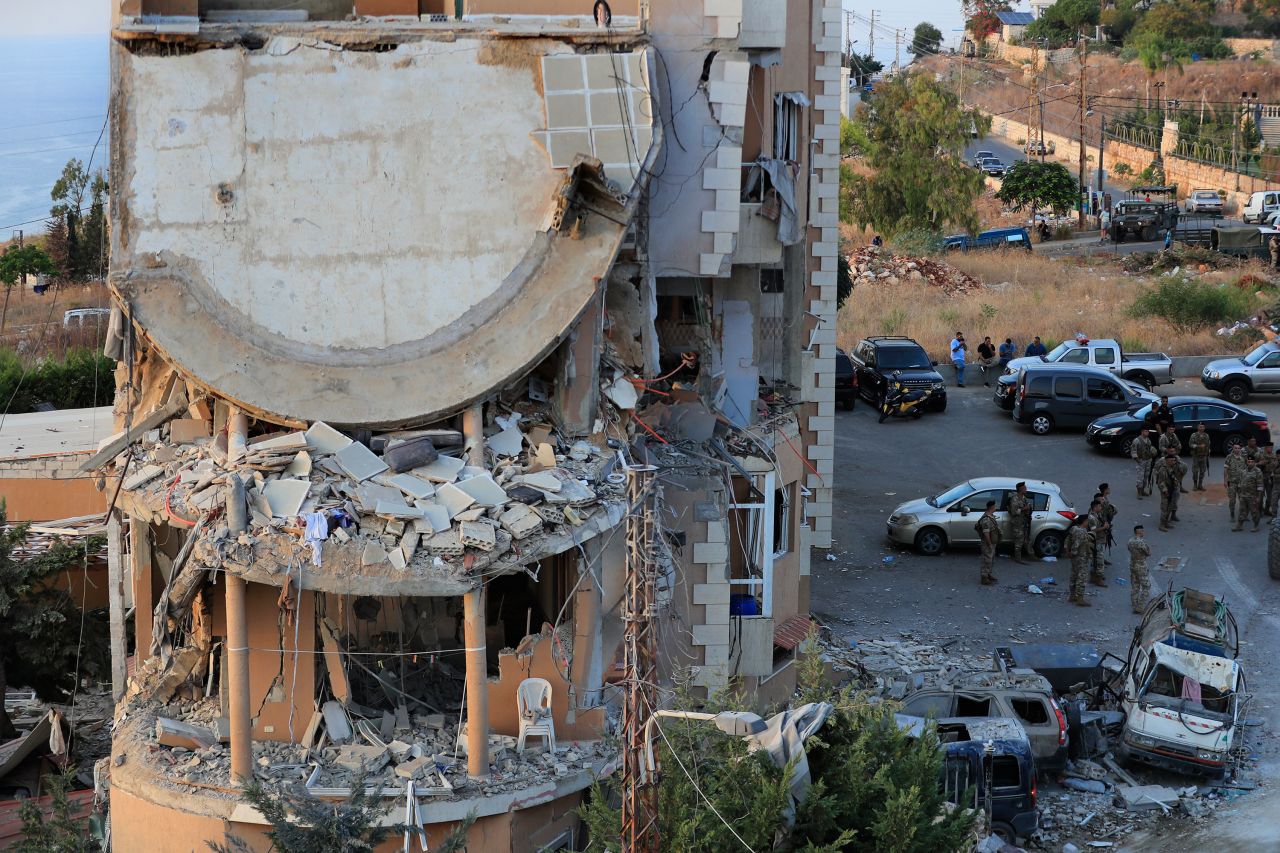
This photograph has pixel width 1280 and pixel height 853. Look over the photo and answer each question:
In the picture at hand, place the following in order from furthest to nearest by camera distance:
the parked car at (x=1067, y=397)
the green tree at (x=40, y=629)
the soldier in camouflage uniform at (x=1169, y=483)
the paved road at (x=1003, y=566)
→ the parked car at (x=1067, y=397), the soldier in camouflage uniform at (x=1169, y=483), the paved road at (x=1003, y=566), the green tree at (x=40, y=629)

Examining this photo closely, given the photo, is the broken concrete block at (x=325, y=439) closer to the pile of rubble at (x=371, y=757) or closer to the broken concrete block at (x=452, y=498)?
the broken concrete block at (x=452, y=498)

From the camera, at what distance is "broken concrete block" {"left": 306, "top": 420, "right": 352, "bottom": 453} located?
16.2 m

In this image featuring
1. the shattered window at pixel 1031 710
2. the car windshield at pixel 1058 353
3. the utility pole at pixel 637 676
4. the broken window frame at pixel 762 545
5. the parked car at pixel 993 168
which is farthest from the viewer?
the parked car at pixel 993 168

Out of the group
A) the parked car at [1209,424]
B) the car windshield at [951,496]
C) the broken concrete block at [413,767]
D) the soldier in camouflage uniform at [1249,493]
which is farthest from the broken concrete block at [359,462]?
the parked car at [1209,424]

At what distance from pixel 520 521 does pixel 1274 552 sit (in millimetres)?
16078

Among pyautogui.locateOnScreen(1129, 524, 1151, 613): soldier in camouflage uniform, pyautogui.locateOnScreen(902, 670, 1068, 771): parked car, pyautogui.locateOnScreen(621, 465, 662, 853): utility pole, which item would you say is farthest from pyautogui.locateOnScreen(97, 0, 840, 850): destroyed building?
pyautogui.locateOnScreen(1129, 524, 1151, 613): soldier in camouflage uniform

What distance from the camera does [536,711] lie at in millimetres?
16531

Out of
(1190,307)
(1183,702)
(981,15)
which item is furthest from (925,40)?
(1183,702)

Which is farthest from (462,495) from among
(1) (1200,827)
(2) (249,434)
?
(1) (1200,827)

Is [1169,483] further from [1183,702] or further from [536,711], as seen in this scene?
[536,711]

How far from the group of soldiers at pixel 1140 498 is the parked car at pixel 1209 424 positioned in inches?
17.0

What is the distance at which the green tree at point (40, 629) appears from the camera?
20.9m

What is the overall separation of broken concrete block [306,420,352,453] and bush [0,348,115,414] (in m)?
18.9

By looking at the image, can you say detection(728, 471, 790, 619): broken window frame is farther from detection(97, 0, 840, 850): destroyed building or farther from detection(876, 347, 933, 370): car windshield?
detection(876, 347, 933, 370): car windshield
